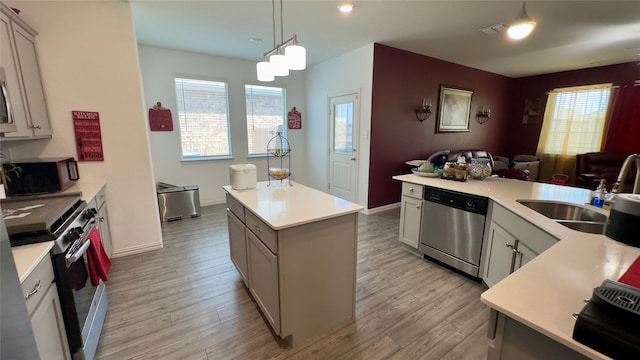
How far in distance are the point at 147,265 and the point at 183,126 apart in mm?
2676

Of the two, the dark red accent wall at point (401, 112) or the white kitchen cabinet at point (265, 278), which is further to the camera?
the dark red accent wall at point (401, 112)

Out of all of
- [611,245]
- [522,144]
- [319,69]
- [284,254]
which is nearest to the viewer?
[611,245]

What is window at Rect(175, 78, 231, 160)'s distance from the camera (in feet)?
15.0

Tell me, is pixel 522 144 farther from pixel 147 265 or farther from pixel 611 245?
pixel 147 265

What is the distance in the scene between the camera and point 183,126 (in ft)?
15.1

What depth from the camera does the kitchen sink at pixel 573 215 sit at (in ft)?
5.51

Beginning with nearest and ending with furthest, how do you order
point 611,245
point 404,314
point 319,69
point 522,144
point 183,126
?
point 611,245 < point 404,314 < point 183,126 < point 319,69 < point 522,144

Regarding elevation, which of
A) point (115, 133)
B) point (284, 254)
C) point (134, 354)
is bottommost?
point (134, 354)

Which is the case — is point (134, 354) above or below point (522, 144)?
below

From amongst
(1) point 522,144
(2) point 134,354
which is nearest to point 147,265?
(2) point 134,354

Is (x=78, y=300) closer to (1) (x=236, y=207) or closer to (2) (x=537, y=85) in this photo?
(1) (x=236, y=207)

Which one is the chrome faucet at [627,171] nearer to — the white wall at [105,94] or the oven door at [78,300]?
the oven door at [78,300]

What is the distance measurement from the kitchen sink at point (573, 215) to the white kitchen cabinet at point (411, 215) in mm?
902

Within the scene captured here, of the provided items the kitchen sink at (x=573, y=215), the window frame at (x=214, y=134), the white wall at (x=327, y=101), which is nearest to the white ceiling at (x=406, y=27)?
the white wall at (x=327, y=101)
